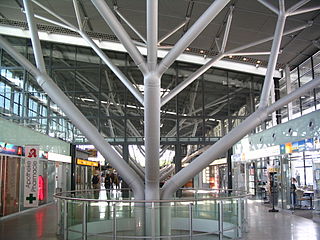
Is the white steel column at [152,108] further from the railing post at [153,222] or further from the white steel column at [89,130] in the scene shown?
the railing post at [153,222]

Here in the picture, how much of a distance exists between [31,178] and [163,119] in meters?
11.6

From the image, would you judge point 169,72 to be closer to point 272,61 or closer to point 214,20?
point 214,20

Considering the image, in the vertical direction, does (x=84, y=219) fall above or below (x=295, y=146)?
below

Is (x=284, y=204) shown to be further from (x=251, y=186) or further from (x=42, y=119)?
(x=42, y=119)

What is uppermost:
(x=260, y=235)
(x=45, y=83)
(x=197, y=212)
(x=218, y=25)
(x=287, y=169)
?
(x=218, y=25)

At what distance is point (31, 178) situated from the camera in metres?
14.1

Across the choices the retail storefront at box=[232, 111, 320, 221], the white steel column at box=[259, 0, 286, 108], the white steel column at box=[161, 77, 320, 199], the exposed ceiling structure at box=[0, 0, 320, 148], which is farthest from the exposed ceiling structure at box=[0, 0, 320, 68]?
the white steel column at box=[161, 77, 320, 199]

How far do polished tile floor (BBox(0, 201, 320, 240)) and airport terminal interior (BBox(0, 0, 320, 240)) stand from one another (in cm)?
6

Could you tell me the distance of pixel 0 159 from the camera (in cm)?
1438

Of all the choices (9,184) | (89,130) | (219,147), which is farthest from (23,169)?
(219,147)

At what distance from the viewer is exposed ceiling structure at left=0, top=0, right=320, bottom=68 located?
50.5 ft

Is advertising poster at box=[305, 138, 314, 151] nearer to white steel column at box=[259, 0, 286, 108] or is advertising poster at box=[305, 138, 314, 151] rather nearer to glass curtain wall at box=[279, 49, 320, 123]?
glass curtain wall at box=[279, 49, 320, 123]

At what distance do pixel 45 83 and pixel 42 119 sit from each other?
12939mm

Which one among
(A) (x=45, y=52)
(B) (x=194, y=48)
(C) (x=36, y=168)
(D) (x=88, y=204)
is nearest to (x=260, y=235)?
(D) (x=88, y=204)
